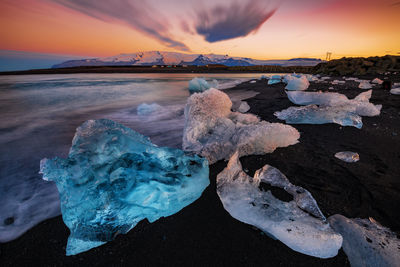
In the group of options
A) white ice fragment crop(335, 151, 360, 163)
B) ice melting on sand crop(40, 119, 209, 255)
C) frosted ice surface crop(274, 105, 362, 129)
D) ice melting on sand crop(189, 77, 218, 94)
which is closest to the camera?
ice melting on sand crop(40, 119, 209, 255)

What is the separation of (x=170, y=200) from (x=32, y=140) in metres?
3.47

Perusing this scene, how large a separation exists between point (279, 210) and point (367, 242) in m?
0.48

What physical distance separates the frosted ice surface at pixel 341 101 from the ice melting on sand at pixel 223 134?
1.70 metres

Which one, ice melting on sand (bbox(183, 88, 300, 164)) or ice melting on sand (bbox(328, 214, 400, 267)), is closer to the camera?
ice melting on sand (bbox(328, 214, 400, 267))

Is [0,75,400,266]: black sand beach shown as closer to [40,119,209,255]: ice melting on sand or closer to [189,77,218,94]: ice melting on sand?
[40,119,209,255]: ice melting on sand

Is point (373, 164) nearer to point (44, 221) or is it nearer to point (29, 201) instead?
point (44, 221)

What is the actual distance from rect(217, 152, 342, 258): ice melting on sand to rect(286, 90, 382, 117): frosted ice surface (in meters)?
2.46

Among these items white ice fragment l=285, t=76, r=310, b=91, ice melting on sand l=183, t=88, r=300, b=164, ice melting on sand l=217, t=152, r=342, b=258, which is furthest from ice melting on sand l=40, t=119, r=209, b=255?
white ice fragment l=285, t=76, r=310, b=91

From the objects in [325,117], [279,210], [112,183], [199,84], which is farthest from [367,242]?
[199,84]

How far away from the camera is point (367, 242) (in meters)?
0.98

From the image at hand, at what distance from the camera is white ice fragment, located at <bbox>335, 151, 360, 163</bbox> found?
6.03 feet

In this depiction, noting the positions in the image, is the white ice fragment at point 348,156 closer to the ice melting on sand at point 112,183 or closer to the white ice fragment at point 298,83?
the ice melting on sand at point 112,183

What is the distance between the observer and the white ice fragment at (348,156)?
1.84 m

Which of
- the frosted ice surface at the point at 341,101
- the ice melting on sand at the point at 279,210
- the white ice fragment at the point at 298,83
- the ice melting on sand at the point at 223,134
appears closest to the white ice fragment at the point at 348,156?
the ice melting on sand at the point at 223,134
